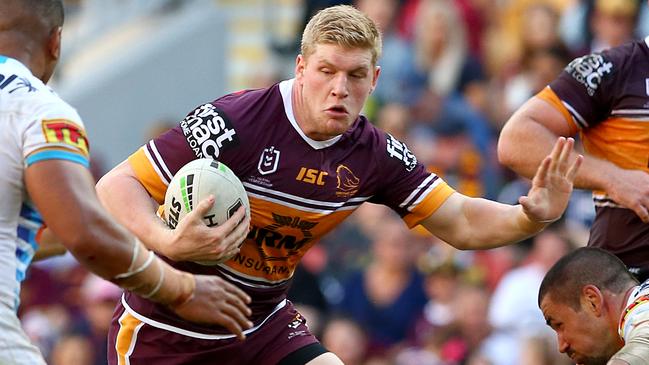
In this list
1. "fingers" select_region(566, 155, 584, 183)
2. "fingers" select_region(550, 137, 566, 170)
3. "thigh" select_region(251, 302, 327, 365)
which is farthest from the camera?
"thigh" select_region(251, 302, 327, 365)

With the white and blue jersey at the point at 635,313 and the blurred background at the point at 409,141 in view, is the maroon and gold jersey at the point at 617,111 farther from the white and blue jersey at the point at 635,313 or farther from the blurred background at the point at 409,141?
the blurred background at the point at 409,141

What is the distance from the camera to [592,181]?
7.02 m

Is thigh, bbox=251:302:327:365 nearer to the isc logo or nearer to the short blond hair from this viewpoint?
the isc logo

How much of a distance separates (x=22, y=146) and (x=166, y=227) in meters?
1.42

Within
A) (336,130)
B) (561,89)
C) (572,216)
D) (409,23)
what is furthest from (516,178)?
(336,130)

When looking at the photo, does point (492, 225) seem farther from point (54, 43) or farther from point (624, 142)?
A: point (54, 43)

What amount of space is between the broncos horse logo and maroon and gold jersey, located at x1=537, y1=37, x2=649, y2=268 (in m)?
1.22

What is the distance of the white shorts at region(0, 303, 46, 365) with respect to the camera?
5.02 m

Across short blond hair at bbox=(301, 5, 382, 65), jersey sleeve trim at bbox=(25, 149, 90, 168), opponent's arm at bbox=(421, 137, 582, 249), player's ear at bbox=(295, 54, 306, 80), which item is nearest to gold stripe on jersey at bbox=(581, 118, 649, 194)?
opponent's arm at bbox=(421, 137, 582, 249)

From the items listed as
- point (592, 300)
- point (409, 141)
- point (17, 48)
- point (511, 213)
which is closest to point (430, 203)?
point (511, 213)

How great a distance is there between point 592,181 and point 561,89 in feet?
1.79

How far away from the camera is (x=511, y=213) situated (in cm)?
691

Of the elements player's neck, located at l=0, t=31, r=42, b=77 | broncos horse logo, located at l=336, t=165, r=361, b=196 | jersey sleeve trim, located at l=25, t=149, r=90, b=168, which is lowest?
broncos horse logo, located at l=336, t=165, r=361, b=196

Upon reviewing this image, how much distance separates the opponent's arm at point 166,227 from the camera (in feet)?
19.5
